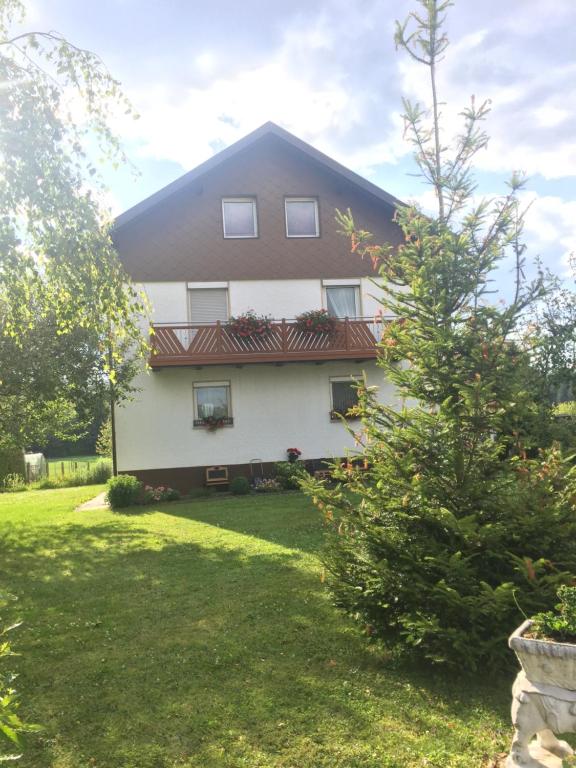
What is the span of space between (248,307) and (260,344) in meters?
1.52

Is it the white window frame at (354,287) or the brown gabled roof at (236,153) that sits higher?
the brown gabled roof at (236,153)

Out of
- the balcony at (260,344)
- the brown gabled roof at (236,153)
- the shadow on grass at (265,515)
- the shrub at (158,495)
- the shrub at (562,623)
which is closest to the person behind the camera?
the shrub at (562,623)

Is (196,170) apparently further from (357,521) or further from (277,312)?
(357,521)

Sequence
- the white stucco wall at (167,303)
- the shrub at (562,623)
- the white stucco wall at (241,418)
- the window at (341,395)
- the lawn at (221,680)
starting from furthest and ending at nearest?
the window at (341,395)
the white stucco wall at (167,303)
the white stucco wall at (241,418)
the lawn at (221,680)
the shrub at (562,623)

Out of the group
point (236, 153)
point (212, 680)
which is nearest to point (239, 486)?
point (236, 153)

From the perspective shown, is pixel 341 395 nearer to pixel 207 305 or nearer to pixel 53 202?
pixel 207 305

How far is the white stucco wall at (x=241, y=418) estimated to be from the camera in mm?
16000

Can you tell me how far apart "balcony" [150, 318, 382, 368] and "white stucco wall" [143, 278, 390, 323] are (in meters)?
0.42

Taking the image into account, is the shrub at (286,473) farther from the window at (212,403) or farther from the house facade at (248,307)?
the window at (212,403)

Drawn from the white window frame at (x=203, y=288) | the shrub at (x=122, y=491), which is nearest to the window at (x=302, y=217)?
the white window frame at (x=203, y=288)

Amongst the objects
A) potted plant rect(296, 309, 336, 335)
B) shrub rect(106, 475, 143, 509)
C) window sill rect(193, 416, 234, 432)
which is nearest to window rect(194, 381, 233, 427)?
window sill rect(193, 416, 234, 432)

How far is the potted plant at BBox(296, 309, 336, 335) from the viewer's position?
16047mm

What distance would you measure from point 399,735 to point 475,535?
147cm

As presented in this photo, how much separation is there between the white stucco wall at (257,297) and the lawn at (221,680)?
9199mm
